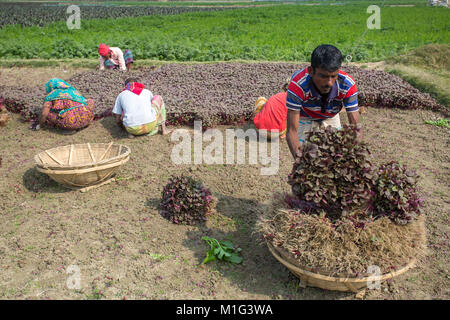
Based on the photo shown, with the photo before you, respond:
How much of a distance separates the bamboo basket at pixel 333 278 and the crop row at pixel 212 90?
3.91 meters

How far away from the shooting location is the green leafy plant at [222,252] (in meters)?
3.54

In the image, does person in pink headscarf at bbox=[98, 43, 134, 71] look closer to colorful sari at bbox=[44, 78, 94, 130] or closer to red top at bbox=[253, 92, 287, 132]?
colorful sari at bbox=[44, 78, 94, 130]

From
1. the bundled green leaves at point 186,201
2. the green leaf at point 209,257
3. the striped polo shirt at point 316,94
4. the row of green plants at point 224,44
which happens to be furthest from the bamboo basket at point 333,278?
the row of green plants at point 224,44

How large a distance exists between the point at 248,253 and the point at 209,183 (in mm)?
1460

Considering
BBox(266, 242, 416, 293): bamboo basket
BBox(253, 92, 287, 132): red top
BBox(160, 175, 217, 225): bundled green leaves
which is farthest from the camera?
BBox(253, 92, 287, 132): red top

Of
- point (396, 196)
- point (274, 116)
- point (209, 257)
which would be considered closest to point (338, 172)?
point (396, 196)

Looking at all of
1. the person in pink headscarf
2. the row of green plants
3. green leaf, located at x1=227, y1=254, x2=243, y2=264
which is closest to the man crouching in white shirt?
green leaf, located at x1=227, y1=254, x2=243, y2=264

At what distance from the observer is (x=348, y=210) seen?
2938 millimetres

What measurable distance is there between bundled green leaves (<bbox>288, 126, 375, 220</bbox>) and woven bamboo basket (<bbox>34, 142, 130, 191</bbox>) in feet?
8.41

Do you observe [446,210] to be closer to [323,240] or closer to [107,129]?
[323,240]

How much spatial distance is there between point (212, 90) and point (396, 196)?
18.3 ft

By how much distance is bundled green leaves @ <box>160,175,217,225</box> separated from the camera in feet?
13.1

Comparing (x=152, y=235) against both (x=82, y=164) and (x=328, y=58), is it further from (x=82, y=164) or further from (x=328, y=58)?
(x=328, y=58)

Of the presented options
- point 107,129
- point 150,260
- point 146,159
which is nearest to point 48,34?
point 107,129
